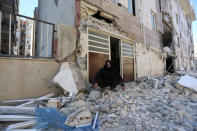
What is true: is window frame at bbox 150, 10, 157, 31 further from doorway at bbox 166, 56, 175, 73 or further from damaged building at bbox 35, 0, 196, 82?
doorway at bbox 166, 56, 175, 73

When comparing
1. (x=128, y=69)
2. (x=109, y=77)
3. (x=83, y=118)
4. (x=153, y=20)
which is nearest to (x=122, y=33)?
(x=128, y=69)

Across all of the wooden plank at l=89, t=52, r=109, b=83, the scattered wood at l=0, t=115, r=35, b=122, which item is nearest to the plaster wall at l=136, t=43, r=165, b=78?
the wooden plank at l=89, t=52, r=109, b=83

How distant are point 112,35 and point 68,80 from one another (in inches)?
124

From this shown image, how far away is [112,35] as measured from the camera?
5.16m

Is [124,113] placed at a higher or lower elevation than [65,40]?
lower

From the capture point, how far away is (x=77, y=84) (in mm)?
3119

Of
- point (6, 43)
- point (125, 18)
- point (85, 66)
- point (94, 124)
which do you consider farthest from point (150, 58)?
point (6, 43)

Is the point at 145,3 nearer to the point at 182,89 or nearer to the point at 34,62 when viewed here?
the point at 182,89

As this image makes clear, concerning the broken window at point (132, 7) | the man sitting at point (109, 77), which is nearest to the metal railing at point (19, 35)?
the man sitting at point (109, 77)

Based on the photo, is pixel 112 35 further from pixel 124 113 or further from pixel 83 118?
pixel 83 118

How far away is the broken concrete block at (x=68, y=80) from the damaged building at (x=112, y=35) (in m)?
0.43

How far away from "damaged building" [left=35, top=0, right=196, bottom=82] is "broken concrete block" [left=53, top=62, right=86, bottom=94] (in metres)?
0.43

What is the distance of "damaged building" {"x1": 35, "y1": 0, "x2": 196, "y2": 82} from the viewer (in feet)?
12.4

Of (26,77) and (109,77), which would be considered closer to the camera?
(26,77)
